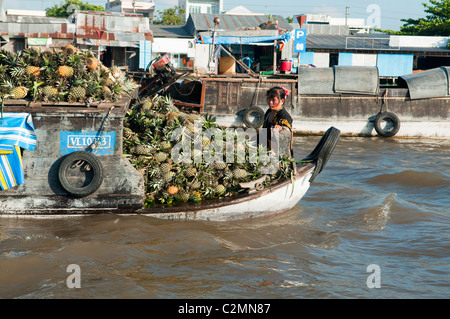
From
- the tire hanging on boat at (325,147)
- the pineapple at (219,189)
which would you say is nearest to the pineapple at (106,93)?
the pineapple at (219,189)

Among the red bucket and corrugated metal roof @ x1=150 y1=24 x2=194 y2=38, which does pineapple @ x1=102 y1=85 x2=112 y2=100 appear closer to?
the red bucket

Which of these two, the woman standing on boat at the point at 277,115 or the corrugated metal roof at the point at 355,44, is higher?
the corrugated metal roof at the point at 355,44

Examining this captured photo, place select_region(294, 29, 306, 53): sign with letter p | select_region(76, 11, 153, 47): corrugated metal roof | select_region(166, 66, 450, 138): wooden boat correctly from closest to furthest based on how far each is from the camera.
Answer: select_region(166, 66, 450, 138): wooden boat
select_region(294, 29, 306, 53): sign with letter p
select_region(76, 11, 153, 47): corrugated metal roof

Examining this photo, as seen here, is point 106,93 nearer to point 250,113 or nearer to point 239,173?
point 239,173

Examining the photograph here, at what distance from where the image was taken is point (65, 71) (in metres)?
6.19

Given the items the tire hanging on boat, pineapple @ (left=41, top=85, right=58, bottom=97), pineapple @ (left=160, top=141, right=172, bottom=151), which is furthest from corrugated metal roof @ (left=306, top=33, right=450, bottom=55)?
pineapple @ (left=41, top=85, right=58, bottom=97)

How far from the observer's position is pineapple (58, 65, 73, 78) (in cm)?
618

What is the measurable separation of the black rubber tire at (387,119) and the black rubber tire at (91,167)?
1163cm

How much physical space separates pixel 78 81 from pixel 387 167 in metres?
7.91

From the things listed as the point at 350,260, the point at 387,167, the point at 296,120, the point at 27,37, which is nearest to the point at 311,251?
the point at 350,260

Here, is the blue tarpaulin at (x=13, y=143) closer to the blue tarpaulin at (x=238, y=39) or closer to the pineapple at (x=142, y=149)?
the pineapple at (x=142, y=149)

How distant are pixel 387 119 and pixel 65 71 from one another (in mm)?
11884

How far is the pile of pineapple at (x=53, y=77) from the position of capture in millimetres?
6094

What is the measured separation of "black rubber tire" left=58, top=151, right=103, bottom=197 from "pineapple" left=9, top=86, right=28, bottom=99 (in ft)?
3.40
